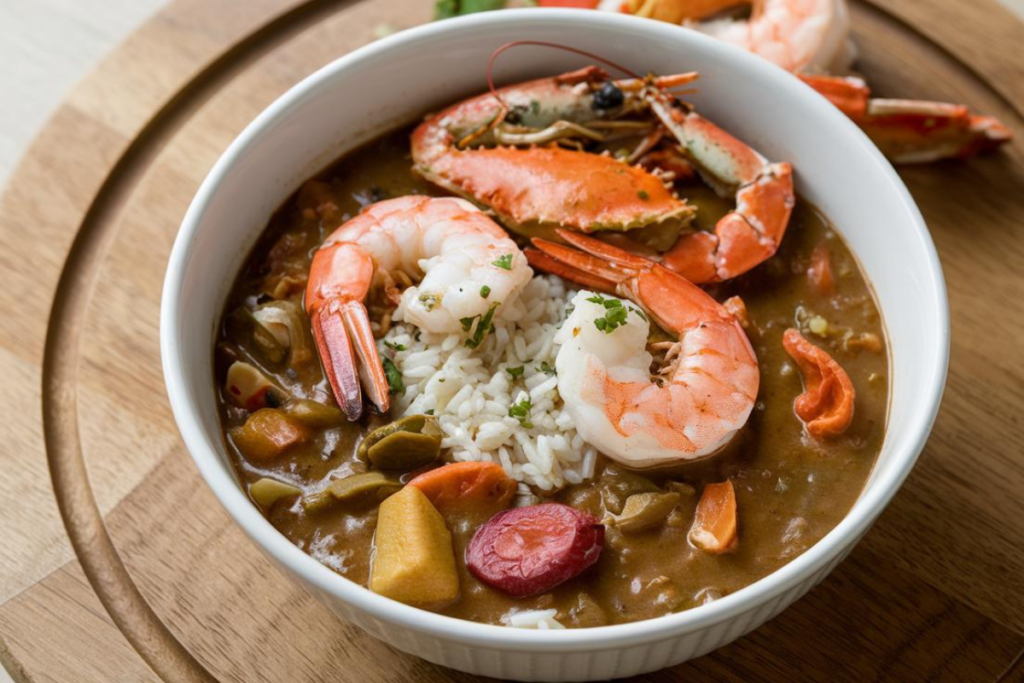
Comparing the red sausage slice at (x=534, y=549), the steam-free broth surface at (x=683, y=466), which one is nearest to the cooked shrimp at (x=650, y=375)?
the steam-free broth surface at (x=683, y=466)

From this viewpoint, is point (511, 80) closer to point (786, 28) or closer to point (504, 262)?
point (504, 262)

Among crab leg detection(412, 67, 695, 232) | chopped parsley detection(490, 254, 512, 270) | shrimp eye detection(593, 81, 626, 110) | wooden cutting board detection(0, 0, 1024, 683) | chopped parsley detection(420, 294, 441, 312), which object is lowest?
wooden cutting board detection(0, 0, 1024, 683)

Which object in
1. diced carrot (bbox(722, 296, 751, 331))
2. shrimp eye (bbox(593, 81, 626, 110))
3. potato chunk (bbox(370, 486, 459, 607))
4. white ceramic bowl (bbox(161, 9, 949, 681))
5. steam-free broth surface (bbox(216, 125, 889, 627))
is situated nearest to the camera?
white ceramic bowl (bbox(161, 9, 949, 681))

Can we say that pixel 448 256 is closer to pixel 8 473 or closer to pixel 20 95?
pixel 8 473

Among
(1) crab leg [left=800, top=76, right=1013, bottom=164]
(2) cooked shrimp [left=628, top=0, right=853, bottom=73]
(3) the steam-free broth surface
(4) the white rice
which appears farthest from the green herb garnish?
(2) cooked shrimp [left=628, top=0, right=853, bottom=73]

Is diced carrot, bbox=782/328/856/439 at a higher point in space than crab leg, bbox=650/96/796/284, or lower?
lower

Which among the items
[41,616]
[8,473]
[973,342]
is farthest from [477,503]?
[973,342]

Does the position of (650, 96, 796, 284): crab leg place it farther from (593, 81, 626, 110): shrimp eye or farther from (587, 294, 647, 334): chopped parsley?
(587, 294, 647, 334): chopped parsley
